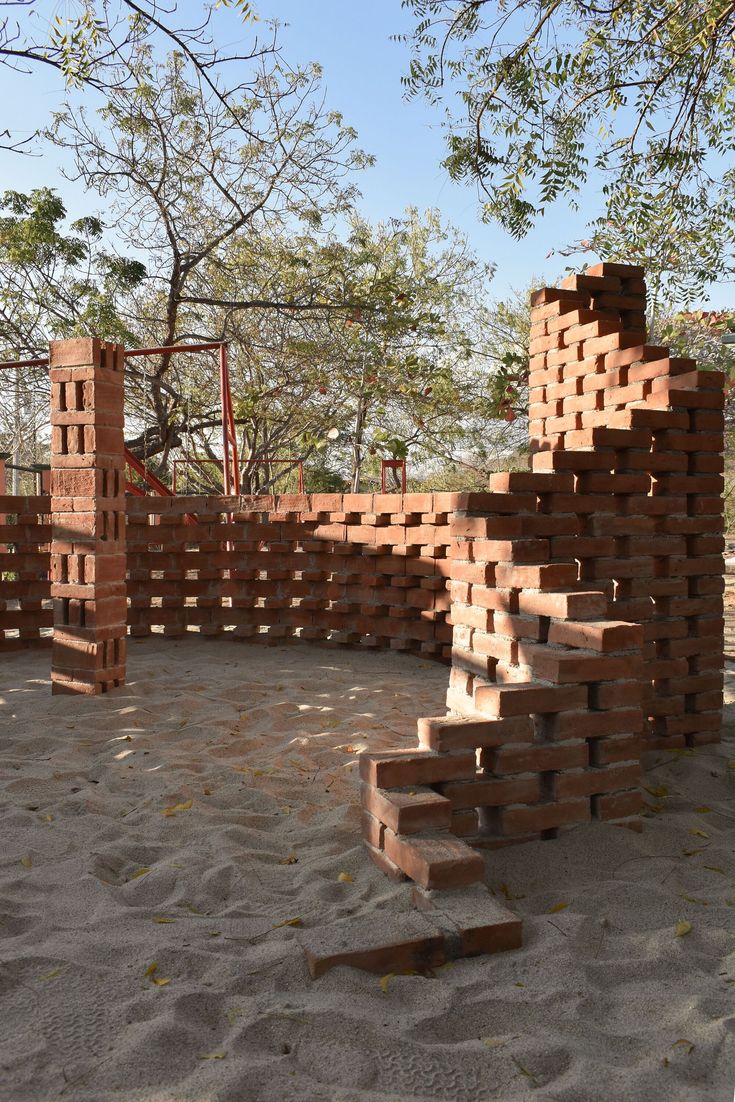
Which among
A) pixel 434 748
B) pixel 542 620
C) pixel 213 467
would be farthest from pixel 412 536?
pixel 213 467

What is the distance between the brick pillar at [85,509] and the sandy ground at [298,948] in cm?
119

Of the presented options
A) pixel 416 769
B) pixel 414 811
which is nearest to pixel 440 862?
pixel 414 811

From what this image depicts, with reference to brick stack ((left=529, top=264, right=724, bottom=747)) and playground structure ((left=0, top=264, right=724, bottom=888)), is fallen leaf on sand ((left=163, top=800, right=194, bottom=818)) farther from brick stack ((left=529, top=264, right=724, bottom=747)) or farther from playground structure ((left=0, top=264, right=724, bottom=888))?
brick stack ((left=529, top=264, right=724, bottom=747))

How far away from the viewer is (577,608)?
10.5ft

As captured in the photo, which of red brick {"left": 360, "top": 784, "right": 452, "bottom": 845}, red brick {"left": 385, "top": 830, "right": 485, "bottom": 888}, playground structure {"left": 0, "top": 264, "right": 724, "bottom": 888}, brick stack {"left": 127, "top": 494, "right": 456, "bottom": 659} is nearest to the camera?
red brick {"left": 385, "top": 830, "right": 485, "bottom": 888}

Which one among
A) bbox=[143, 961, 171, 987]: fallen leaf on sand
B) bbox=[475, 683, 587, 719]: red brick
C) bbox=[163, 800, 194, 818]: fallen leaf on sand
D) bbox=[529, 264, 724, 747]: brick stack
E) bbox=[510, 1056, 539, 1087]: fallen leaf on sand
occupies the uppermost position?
bbox=[529, 264, 724, 747]: brick stack

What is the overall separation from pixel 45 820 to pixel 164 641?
4.09 m

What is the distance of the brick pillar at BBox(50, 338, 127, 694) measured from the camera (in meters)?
5.45

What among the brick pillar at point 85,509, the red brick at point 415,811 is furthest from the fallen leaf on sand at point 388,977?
the brick pillar at point 85,509

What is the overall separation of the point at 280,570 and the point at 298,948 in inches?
198

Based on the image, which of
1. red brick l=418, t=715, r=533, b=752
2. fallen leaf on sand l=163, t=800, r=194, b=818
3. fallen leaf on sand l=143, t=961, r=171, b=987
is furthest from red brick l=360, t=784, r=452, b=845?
fallen leaf on sand l=163, t=800, r=194, b=818

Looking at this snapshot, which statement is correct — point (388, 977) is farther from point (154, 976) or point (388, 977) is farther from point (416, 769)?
point (416, 769)

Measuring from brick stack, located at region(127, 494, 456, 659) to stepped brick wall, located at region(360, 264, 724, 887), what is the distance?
6.94 feet

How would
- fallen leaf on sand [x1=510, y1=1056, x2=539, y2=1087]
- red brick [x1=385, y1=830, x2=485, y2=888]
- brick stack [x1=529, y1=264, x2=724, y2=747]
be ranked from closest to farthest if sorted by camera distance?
1. fallen leaf on sand [x1=510, y1=1056, x2=539, y2=1087]
2. red brick [x1=385, y1=830, x2=485, y2=888]
3. brick stack [x1=529, y1=264, x2=724, y2=747]
